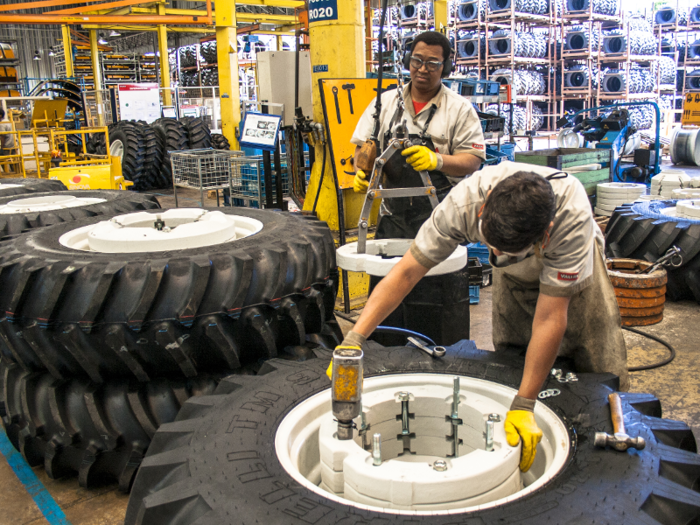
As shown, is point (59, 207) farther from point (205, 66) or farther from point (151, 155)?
point (205, 66)

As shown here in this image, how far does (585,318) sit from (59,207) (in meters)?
3.37

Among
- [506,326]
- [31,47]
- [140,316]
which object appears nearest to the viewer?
[140,316]

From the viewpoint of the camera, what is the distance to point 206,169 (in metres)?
6.51

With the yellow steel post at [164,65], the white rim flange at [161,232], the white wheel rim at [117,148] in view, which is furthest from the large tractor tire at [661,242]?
the yellow steel post at [164,65]

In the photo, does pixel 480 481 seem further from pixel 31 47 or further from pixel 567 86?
pixel 31 47

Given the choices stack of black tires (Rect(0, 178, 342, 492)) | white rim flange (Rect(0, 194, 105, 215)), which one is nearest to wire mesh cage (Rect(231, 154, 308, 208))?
white rim flange (Rect(0, 194, 105, 215))

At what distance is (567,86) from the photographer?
1555cm

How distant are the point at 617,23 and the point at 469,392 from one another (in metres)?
15.7

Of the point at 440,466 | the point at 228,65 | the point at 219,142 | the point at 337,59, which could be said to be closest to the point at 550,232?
the point at 440,466

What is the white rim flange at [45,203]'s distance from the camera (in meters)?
3.94

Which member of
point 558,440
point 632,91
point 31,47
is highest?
point 31,47

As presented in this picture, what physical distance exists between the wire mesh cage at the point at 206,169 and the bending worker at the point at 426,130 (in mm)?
3300

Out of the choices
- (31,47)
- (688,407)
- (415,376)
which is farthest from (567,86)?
(31,47)

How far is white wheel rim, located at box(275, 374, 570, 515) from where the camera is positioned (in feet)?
4.74
